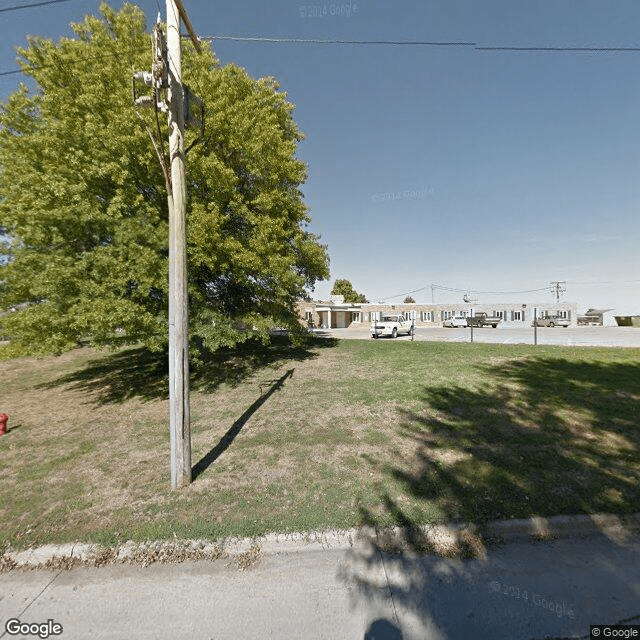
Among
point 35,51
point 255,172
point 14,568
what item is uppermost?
point 35,51

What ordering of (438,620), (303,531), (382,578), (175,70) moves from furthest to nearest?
1. (175,70)
2. (303,531)
3. (382,578)
4. (438,620)

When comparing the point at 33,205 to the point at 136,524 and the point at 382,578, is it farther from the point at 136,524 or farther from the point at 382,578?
the point at 382,578

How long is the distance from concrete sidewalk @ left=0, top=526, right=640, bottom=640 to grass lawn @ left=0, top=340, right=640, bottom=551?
13.0 inches

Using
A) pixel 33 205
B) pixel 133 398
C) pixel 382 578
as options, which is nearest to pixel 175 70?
pixel 33 205

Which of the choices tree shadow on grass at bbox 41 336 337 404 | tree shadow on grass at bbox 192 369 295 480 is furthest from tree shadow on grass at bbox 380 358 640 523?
tree shadow on grass at bbox 41 336 337 404

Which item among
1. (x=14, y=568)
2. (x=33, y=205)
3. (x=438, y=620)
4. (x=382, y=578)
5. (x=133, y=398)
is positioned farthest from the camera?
(x=133, y=398)

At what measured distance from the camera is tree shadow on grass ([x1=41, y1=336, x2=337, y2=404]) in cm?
879

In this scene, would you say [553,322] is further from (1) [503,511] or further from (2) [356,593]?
(2) [356,593]

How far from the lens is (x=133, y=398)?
810 centimetres

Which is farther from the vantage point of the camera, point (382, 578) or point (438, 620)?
point (382, 578)

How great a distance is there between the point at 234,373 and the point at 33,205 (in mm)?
6312

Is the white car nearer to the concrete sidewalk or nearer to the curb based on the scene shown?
the curb

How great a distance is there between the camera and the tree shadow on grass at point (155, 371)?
8.79 meters

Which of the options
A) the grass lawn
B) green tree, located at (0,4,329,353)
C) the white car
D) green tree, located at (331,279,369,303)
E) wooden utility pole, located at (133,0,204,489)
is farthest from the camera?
green tree, located at (331,279,369,303)
